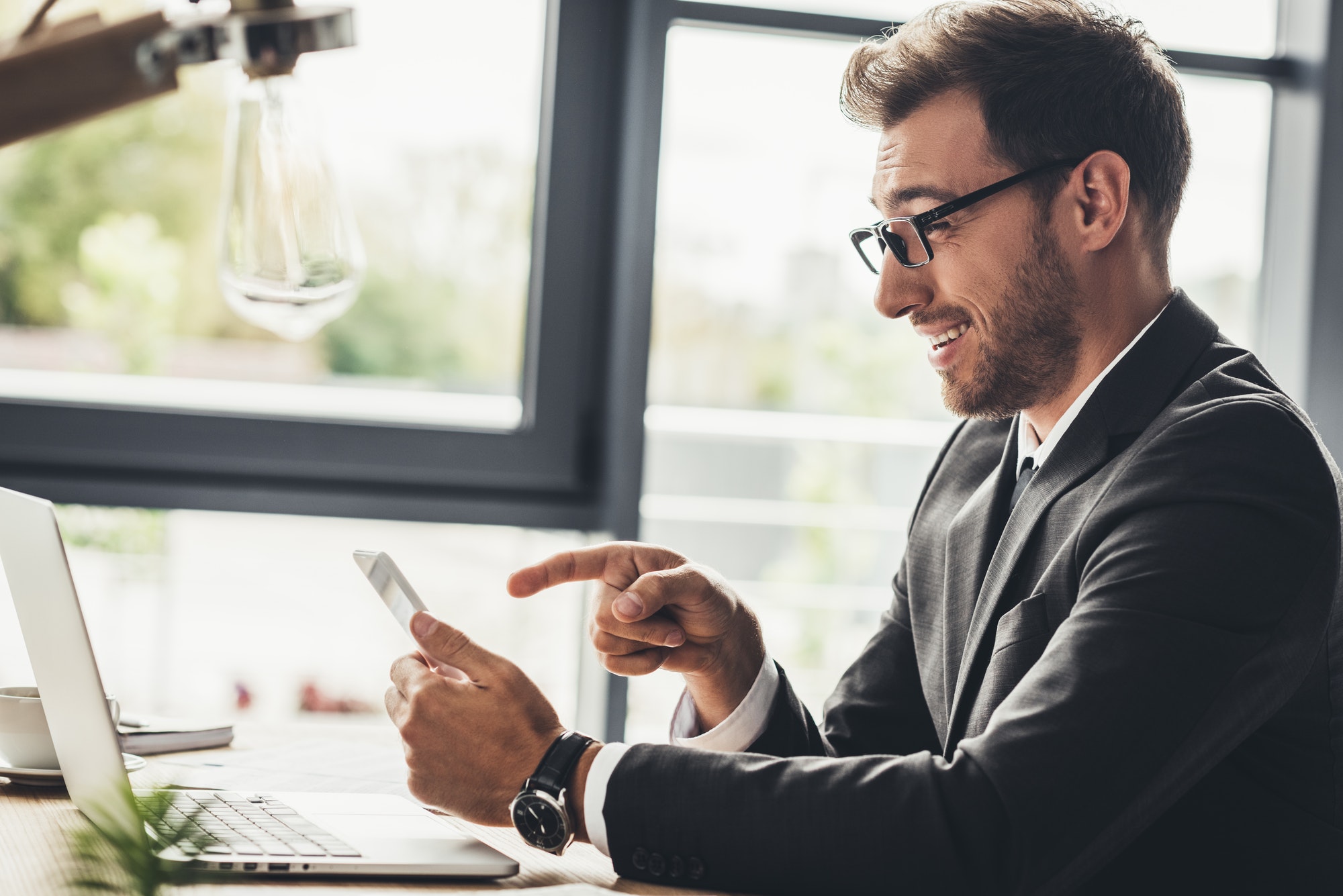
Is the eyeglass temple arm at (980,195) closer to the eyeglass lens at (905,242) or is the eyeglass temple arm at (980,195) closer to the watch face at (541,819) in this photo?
the eyeglass lens at (905,242)

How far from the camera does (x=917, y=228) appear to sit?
59.8 inches

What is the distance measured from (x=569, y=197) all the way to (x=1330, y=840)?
6.06 feet

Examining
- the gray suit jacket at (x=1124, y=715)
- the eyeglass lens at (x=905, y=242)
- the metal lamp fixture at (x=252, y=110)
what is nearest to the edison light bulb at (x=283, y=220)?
the metal lamp fixture at (x=252, y=110)

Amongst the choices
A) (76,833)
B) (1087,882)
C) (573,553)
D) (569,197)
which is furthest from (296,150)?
(569,197)

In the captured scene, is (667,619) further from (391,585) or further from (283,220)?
(283,220)

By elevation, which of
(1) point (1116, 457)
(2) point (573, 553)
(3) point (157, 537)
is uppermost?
(1) point (1116, 457)

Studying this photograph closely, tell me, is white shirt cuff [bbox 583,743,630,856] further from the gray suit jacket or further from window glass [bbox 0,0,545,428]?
window glass [bbox 0,0,545,428]

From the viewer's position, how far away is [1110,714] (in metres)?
1.00

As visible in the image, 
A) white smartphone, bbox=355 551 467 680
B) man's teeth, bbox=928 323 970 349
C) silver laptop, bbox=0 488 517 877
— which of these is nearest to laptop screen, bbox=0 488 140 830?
silver laptop, bbox=0 488 517 877

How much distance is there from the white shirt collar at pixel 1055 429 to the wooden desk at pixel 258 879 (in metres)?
0.67

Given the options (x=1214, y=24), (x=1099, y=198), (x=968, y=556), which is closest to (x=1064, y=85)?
(x=1099, y=198)

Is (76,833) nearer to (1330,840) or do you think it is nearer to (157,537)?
(1330,840)

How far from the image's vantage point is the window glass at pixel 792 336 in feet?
8.45

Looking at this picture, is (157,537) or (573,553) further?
(157,537)
